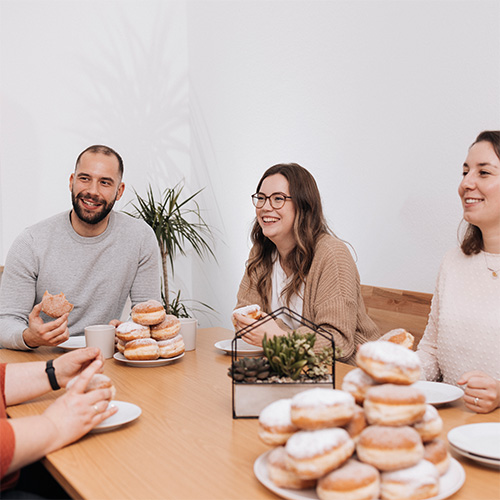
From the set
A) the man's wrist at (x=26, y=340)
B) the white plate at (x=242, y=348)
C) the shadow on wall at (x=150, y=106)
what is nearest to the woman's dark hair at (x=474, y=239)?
the white plate at (x=242, y=348)

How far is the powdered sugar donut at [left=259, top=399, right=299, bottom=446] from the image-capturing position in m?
0.83

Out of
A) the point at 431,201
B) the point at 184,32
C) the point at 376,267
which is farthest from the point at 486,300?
the point at 184,32

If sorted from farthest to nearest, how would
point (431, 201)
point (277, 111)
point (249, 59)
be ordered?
1. point (249, 59)
2. point (277, 111)
3. point (431, 201)

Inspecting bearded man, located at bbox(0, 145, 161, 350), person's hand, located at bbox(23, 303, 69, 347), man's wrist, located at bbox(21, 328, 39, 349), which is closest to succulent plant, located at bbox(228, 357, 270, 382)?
person's hand, located at bbox(23, 303, 69, 347)

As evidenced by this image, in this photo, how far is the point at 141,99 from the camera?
438cm

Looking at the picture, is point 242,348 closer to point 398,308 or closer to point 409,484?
point 398,308

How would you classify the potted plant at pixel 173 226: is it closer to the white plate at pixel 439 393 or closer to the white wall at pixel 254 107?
the white wall at pixel 254 107

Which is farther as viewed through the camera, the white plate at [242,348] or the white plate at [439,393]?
the white plate at [242,348]

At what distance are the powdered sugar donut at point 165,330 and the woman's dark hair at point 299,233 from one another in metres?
0.59

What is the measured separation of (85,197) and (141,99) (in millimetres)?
2184

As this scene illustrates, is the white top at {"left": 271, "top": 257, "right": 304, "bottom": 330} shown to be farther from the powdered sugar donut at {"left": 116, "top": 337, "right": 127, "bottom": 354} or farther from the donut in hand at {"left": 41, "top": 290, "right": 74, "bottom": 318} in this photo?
the donut in hand at {"left": 41, "top": 290, "right": 74, "bottom": 318}

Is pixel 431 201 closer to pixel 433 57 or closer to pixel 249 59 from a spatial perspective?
pixel 433 57

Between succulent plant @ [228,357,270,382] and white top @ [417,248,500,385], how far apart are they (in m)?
0.71

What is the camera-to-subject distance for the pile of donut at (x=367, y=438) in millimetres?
743
